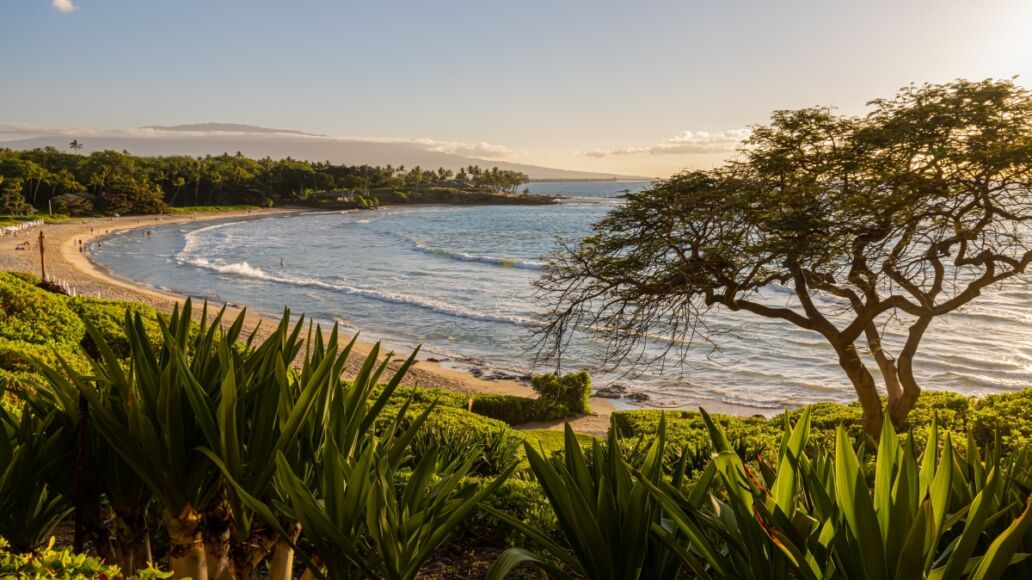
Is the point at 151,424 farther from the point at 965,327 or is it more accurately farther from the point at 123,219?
the point at 123,219

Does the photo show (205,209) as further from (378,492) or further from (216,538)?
(378,492)

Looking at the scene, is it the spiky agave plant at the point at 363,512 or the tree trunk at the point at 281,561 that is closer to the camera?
the spiky agave plant at the point at 363,512

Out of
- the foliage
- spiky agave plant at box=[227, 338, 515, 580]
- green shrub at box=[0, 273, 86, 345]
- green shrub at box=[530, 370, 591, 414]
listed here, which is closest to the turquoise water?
spiky agave plant at box=[227, 338, 515, 580]

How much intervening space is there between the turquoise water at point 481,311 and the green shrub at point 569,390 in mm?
2288

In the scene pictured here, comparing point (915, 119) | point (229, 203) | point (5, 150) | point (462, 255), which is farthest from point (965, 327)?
point (5, 150)

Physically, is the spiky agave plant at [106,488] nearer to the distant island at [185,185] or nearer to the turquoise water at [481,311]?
the turquoise water at [481,311]

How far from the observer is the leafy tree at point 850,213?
7.80 meters

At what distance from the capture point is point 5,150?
93500 millimetres

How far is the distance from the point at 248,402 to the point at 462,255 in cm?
5019

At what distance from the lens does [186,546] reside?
93.4 inches

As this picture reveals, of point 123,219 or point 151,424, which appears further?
point 123,219

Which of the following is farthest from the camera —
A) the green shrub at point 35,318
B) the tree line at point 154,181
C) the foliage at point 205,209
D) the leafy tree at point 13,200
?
the foliage at point 205,209

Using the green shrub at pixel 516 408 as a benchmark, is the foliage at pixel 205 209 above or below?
below

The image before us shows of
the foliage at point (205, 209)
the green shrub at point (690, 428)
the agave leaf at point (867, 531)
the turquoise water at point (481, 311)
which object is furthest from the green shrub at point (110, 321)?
the foliage at point (205, 209)
